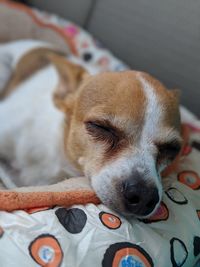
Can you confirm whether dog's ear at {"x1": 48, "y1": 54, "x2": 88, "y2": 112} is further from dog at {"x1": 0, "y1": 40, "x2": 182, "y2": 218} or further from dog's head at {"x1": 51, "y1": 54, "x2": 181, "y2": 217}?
dog's head at {"x1": 51, "y1": 54, "x2": 181, "y2": 217}

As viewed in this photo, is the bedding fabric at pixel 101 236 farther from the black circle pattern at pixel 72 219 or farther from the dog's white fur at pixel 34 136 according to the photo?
the dog's white fur at pixel 34 136

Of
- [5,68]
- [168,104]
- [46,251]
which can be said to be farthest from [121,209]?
[5,68]

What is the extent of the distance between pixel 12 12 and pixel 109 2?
0.85 meters

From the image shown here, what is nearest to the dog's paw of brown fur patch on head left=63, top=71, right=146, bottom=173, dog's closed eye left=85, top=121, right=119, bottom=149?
brown fur patch on head left=63, top=71, right=146, bottom=173

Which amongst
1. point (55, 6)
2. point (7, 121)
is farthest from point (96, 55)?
point (7, 121)

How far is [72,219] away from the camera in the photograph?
136cm

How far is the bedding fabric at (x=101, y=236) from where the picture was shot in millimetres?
1214

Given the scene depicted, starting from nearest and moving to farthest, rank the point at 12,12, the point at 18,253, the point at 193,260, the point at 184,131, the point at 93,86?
the point at 18,253, the point at 193,260, the point at 93,86, the point at 184,131, the point at 12,12

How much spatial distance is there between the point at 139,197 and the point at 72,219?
24 cm

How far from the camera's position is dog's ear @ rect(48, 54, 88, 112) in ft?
6.93

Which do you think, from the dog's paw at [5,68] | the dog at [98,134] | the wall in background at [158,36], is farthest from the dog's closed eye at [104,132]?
the dog's paw at [5,68]

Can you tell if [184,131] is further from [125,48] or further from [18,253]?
[18,253]

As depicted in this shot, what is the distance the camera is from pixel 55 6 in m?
3.59

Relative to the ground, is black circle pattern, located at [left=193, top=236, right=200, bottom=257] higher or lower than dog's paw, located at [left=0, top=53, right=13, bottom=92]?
higher
